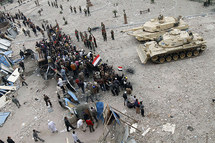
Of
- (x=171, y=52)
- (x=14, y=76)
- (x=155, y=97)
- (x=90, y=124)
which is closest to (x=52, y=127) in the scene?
(x=90, y=124)

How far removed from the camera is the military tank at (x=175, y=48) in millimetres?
13906

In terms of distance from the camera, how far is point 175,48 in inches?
547

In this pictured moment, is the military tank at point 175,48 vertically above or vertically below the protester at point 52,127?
above

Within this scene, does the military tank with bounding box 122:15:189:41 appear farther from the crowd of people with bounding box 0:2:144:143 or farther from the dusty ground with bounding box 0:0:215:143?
the crowd of people with bounding box 0:2:144:143

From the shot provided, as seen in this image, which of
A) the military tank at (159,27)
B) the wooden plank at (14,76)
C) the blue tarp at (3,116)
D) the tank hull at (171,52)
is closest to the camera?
the blue tarp at (3,116)

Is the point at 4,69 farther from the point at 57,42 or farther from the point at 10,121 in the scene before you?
the point at 10,121

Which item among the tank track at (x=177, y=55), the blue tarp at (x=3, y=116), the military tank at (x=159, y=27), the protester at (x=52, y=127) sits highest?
the military tank at (x=159, y=27)

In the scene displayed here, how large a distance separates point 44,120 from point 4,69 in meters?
8.09

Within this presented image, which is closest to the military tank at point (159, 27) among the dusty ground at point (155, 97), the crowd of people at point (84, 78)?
the dusty ground at point (155, 97)

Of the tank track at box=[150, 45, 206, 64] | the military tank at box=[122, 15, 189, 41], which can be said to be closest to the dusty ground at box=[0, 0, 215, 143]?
the tank track at box=[150, 45, 206, 64]

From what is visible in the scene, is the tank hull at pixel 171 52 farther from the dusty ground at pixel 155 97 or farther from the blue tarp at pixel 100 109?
the blue tarp at pixel 100 109

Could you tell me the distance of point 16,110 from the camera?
12.6 meters

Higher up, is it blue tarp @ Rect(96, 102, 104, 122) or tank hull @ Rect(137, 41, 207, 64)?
tank hull @ Rect(137, 41, 207, 64)

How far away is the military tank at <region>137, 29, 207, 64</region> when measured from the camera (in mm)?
13906
